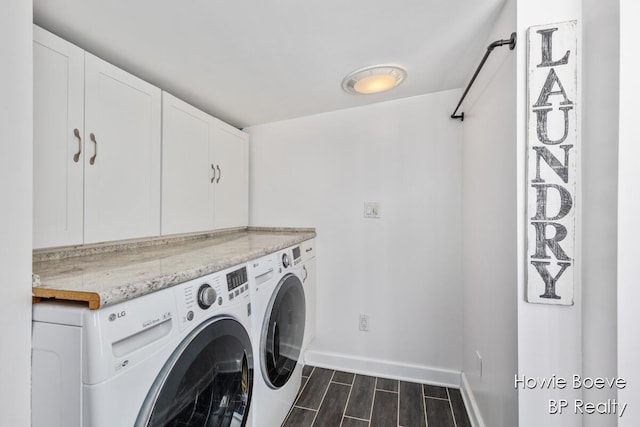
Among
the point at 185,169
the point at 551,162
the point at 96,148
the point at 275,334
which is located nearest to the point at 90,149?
the point at 96,148

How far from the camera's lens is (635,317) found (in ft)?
2.55

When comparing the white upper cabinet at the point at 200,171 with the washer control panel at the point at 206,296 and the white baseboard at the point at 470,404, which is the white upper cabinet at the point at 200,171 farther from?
the white baseboard at the point at 470,404

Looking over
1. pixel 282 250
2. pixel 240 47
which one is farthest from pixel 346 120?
pixel 282 250

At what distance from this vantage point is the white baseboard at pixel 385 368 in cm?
183

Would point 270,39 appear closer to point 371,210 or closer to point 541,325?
point 371,210

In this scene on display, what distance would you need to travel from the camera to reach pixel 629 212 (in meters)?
0.78

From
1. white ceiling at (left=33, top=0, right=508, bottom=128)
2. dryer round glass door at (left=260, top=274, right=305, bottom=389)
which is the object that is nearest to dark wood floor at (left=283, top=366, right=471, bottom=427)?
dryer round glass door at (left=260, top=274, right=305, bottom=389)

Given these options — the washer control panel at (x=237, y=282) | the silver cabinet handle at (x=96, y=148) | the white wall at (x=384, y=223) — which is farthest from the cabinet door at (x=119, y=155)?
the white wall at (x=384, y=223)

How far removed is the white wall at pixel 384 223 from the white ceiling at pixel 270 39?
1.22ft

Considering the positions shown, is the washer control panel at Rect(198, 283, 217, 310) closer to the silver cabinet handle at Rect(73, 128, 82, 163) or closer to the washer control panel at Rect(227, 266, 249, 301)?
the washer control panel at Rect(227, 266, 249, 301)

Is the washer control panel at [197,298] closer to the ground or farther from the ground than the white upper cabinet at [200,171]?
closer to the ground

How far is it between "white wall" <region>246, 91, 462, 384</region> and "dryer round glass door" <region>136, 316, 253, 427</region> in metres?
1.11

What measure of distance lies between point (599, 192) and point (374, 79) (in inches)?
47.5

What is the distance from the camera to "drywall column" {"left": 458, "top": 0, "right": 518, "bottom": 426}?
3.37 ft
